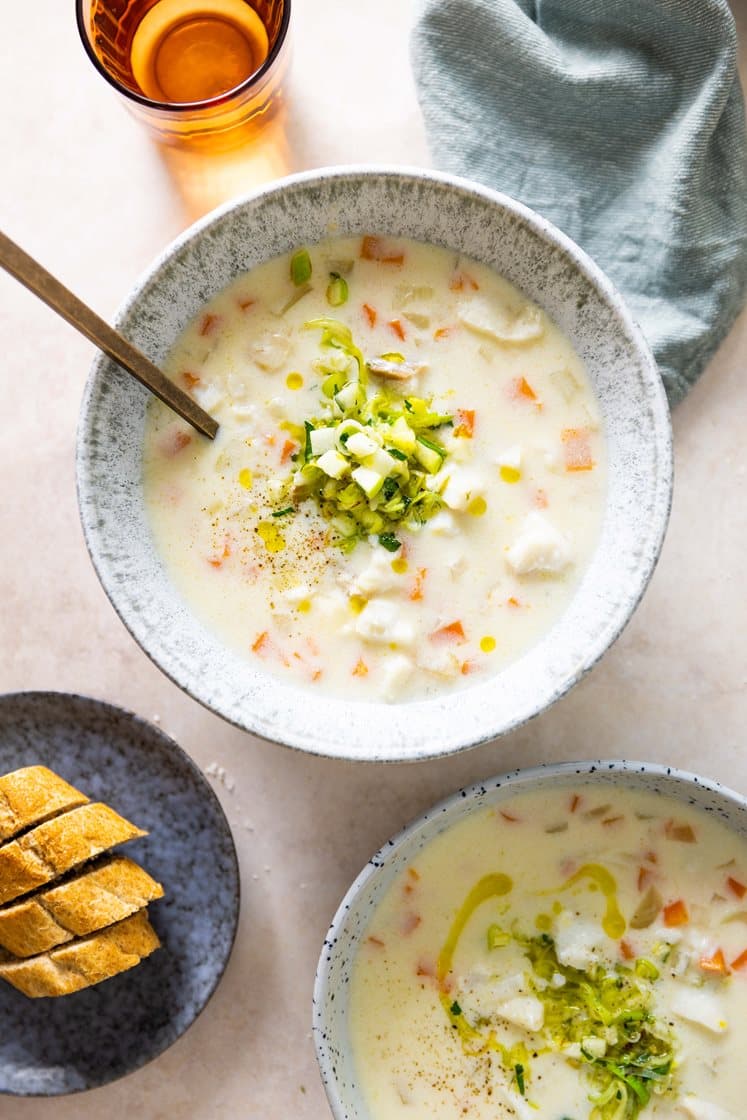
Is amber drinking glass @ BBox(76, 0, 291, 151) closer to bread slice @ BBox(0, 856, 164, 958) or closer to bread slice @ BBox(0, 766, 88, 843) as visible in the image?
bread slice @ BBox(0, 766, 88, 843)

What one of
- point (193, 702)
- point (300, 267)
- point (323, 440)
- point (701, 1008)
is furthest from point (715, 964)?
point (300, 267)

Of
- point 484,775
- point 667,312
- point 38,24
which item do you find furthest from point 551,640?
point 38,24

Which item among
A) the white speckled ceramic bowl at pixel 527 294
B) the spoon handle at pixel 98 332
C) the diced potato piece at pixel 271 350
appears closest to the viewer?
the spoon handle at pixel 98 332

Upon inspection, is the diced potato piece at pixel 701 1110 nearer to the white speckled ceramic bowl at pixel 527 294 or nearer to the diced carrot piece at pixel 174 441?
the white speckled ceramic bowl at pixel 527 294

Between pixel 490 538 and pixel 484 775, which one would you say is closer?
pixel 490 538

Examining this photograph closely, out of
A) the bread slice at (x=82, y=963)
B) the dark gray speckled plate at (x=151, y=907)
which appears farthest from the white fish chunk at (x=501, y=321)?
the bread slice at (x=82, y=963)

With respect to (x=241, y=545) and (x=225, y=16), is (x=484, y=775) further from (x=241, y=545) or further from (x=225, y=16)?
(x=225, y=16)
